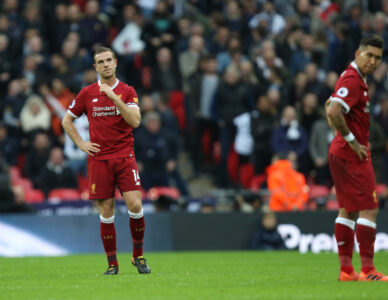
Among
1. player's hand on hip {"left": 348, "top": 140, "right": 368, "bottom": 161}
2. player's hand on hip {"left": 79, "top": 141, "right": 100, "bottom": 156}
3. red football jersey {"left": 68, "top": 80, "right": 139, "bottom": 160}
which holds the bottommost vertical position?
player's hand on hip {"left": 348, "top": 140, "right": 368, "bottom": 161}

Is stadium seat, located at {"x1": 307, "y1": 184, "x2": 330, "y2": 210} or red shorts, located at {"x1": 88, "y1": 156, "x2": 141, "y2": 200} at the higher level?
red shorts, located at {"x1": 88, "y1": 156, "x2": 141, "y2": 200}

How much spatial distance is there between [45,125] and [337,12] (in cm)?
855

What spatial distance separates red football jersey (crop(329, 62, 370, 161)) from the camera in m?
9.90

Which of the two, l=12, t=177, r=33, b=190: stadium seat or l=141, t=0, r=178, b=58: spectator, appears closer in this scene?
l=12, t=177, r=33, b=190: stadium seat

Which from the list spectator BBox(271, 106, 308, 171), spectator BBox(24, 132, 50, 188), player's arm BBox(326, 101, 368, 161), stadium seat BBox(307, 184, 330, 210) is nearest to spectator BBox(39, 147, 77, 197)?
spectator BBox(24, 132, 50, 188)

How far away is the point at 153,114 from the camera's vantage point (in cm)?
2078

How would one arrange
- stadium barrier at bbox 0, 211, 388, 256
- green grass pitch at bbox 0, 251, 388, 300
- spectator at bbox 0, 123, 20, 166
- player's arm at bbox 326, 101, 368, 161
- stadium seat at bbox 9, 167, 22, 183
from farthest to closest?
1. spectator at bbox 0, 123, 20, 166
2. stadium seat at bbox 9, 167, 22, 183
3. stadium barrier at bbox 0, 211, 388, 256
4. player's arm at bbox 326, 101, 368, 161
5. green grass pitch at bbox 0, 251, 388, 300

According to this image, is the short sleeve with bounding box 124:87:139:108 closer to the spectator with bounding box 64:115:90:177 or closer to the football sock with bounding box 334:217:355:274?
the football sock with bounding box 334:217:355:274

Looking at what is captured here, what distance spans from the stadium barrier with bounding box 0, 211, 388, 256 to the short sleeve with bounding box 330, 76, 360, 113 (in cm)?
876

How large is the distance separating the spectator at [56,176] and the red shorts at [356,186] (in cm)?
1110

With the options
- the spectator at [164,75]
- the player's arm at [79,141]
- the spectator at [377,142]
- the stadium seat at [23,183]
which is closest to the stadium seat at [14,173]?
the stadium seat at [23,183]

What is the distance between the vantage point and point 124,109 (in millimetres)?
11195

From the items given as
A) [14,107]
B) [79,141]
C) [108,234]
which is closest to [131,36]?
[14,107]

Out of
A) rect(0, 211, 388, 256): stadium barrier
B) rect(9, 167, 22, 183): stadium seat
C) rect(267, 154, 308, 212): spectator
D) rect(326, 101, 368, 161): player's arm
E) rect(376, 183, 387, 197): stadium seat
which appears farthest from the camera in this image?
rect(9, 167, 22, 183): stadium seat
